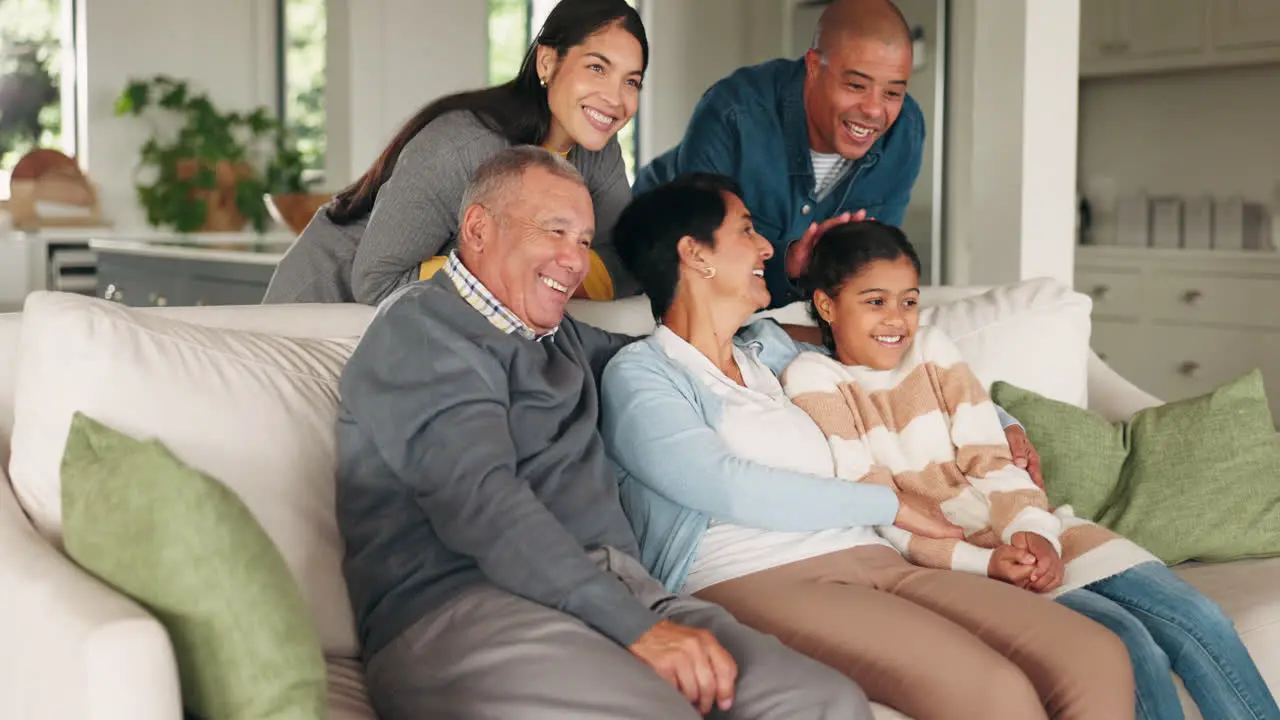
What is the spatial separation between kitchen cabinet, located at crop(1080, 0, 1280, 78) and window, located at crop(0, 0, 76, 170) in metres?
4.91

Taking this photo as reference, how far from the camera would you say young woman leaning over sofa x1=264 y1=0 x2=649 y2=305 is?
2.38 m

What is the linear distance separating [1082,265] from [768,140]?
3571 millimetres

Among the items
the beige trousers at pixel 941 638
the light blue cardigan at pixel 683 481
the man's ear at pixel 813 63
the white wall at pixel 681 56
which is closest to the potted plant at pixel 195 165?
the white wall at pixel 681 56

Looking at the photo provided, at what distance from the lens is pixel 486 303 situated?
1.91m

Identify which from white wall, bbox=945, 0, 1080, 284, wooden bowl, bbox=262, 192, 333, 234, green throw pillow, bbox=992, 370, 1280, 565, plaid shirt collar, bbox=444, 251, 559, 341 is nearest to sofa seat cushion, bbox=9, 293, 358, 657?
plaid shirt collar, bbox=444, 251, 559, 341

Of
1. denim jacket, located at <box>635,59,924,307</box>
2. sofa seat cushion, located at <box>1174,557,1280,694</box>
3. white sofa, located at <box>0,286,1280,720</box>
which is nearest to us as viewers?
white sofa, located at <box>0,286,1280,720</box>

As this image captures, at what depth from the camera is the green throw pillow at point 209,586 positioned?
136 centimetres

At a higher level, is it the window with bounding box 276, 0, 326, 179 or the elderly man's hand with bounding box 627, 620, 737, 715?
the window with bounding box 276, 0, 326, 179

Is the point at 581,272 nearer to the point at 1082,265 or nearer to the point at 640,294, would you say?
the point at 640,294

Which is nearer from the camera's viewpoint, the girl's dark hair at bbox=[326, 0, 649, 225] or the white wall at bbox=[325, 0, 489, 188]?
the girl's dark hair at bbox=[326, 0, 649, 225]

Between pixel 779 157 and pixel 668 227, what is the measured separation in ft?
2.58

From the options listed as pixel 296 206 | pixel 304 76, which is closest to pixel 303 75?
pixel 304 76

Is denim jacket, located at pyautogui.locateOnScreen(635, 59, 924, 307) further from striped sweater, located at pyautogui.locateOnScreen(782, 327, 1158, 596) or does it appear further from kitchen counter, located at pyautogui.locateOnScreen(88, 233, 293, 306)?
kitchen counter, located at pyautogui.locateOnScreen(88, 233, 293, 306)

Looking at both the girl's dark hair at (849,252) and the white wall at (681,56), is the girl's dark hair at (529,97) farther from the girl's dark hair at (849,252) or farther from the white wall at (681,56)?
the white wall at (681,56)
